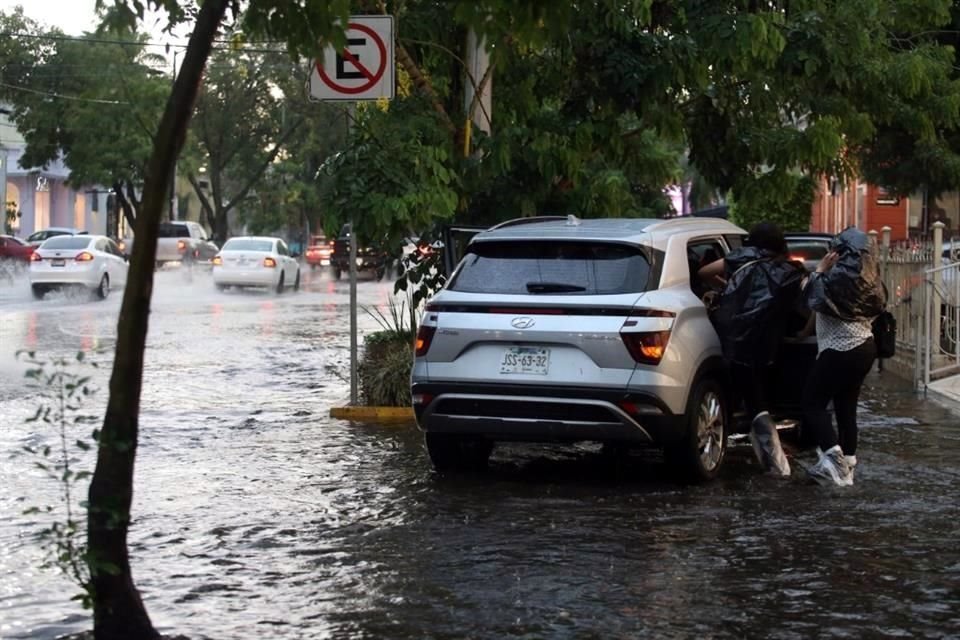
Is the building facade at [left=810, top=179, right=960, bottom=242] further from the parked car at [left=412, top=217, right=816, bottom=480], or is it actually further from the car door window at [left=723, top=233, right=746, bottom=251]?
the parked car at [left=412, top=217, right=816, bottom=480]

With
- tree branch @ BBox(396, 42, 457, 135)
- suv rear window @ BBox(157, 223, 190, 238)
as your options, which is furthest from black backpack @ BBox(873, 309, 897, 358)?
suv rear window @ BBox(157, 223, 190, 238)

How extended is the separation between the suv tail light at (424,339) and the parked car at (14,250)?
134 ft

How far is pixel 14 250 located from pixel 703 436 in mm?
42897

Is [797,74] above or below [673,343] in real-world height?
above

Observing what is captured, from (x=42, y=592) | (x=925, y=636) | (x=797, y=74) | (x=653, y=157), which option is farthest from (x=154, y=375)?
(x=925, y=636)

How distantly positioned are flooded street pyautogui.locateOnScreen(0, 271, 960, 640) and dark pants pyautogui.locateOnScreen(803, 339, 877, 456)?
1.07ft

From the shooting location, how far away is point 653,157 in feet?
55.6

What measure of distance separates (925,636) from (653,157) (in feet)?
36.7

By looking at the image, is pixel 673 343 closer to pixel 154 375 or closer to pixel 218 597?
pixel 218 597

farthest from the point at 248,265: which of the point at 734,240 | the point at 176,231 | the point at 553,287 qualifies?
the point at 553,287

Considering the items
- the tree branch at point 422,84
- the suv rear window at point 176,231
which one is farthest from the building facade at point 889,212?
the suv rear window at point 176,231

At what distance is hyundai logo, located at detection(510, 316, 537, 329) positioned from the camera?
931 centimetres

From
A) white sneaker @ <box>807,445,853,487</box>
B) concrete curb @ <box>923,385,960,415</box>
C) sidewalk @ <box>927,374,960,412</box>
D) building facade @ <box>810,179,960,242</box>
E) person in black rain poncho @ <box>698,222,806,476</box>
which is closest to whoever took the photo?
white sneaker @ <box>807,445,853,487</box>

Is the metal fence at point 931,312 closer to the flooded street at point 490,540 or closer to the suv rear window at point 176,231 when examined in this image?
the flooded street at point 490,540
